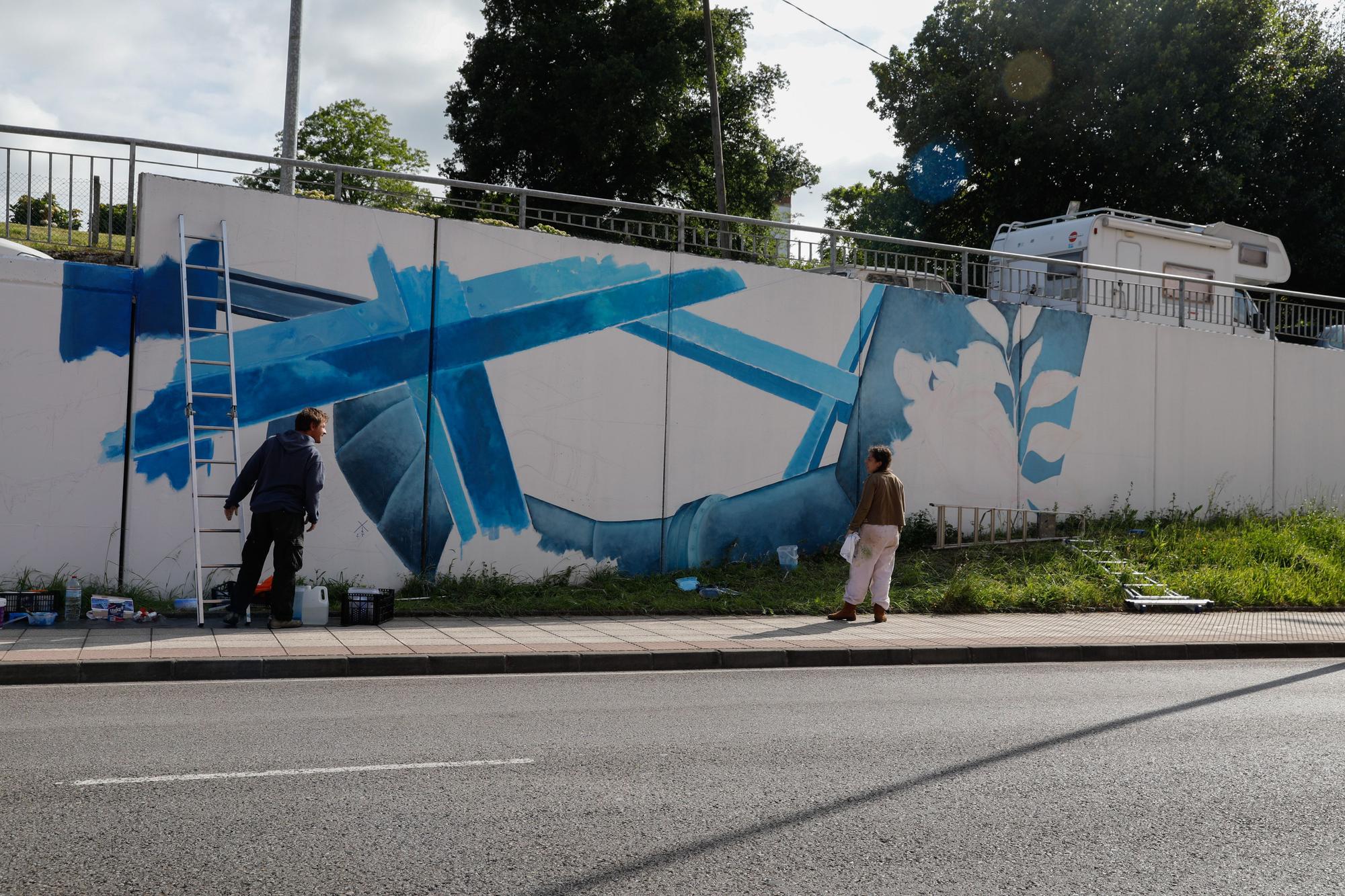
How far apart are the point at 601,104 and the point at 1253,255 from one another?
1905 cm

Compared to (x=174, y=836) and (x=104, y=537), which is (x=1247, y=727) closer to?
(x=174, y=836)

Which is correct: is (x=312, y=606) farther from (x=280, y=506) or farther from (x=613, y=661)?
(x=613, y=661)

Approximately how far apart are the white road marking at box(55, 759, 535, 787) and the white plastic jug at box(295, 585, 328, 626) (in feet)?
17.5

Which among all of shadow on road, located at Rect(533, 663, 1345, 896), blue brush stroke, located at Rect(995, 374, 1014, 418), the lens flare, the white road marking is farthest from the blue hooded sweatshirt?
the lens flare

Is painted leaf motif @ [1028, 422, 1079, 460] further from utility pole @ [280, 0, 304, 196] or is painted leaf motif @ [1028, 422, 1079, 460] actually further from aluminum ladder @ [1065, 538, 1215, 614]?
utility pole @ [280, 0, 304, 196]

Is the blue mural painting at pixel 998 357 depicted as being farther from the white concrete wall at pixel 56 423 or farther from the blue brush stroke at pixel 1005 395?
the white concrete wall at pixel 56 423

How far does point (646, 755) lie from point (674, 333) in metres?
9.09

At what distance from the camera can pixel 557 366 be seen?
13.8 meters

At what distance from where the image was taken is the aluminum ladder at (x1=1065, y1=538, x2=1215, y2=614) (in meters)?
14.2

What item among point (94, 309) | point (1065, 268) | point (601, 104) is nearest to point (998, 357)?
point (1065, 268)

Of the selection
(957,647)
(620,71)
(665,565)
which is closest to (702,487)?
(665,565)

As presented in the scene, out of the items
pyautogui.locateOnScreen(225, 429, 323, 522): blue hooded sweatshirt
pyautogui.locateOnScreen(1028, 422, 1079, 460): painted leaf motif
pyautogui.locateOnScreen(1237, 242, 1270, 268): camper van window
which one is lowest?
pyautogui.locateOnScreen(225, 429, 323, 522): blue hooded sweatshirt

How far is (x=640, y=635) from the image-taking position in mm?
10680

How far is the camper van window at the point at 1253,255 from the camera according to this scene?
21.2m
